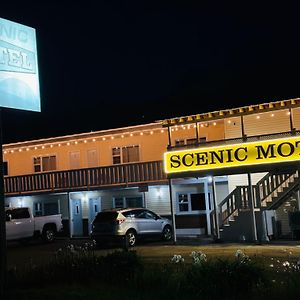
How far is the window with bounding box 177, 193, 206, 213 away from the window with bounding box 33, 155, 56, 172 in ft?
28.2

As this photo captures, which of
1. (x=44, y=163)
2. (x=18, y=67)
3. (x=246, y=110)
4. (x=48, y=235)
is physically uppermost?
(x=18, y=67)

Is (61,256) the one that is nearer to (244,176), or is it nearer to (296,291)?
(296,291)

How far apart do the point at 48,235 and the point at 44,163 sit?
6643 millimetres

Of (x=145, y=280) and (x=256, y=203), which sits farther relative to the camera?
(x=256, y=203)

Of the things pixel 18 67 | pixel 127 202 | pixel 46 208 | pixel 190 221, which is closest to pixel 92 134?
pixel 127 202

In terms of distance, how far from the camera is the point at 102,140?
105 ft

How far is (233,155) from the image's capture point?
2136 centimetres

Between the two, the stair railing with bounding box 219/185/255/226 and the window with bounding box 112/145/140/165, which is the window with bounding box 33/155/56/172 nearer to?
the window with bounding box 112/145/140/165

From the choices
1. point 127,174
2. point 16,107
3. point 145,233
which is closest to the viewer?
point 16,107

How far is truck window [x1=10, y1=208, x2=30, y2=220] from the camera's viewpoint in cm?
2678

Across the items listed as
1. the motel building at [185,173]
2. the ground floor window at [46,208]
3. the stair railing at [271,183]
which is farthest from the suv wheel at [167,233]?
the ground floor window at [46,208]

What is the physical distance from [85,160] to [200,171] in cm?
1175

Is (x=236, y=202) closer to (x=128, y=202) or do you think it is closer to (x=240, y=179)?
(x=240, y=179)

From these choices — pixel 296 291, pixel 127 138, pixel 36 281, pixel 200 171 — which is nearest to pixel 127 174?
pixel 127 138
